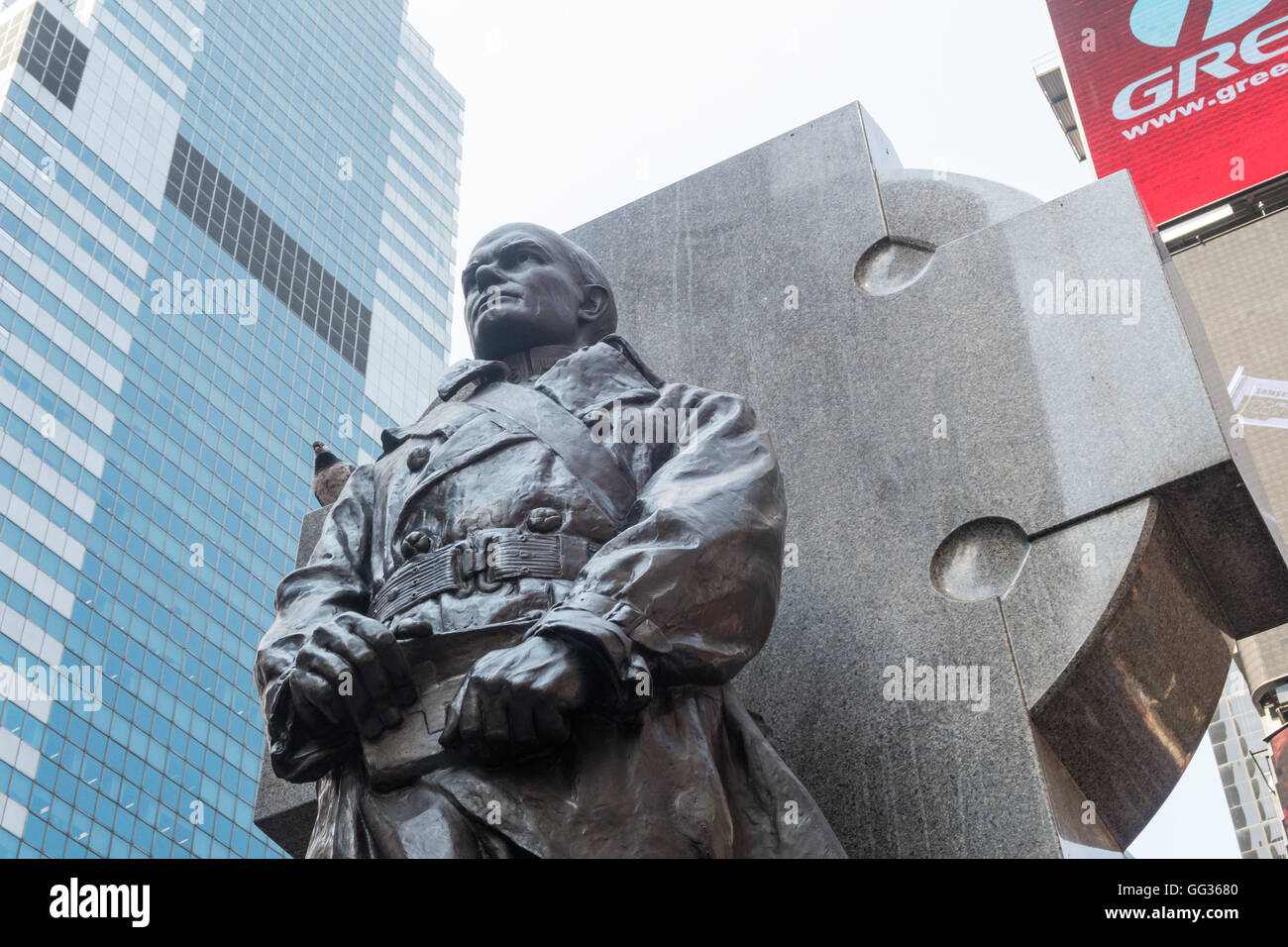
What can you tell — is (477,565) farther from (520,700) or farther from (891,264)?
(891,264)

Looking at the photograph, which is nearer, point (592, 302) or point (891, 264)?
point (592, 302)

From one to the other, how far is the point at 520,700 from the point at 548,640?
0.22 m

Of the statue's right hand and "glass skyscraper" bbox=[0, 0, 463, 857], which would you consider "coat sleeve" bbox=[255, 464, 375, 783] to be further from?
"glass skyscraper" bbox=[0, 0, 463, 857]

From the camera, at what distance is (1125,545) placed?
20.1 feet

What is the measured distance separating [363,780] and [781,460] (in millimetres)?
3183

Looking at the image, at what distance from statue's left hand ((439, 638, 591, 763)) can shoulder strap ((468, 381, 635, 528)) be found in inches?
43.7

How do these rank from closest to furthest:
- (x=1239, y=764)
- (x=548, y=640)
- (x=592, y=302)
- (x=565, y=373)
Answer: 1. (x=548, y=640)
2. (x=565, y=373)
3. (x=592, y=302)
4. (x=1239, y=764)

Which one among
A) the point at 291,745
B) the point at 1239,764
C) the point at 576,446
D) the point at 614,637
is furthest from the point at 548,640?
the point at 1239,764

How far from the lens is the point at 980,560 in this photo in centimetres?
655

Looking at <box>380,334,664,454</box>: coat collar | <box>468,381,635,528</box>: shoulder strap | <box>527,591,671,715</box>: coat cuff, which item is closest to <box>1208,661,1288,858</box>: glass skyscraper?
<box>380,334,664,454</box>: coat collar

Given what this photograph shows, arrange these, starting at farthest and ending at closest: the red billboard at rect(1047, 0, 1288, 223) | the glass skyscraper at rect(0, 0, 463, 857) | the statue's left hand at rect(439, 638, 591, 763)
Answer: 1. the glass skyscraper at rect(0, 0, 463, 857)
2. the red billboard at rect(1047, 0, 1288, 223)
3. the statue's left hand at rect(439, 638, 591, 763)

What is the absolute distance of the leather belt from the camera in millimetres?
5238

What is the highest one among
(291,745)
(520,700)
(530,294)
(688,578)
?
(530,294)

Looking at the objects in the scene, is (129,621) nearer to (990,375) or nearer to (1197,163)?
(1197,163)
